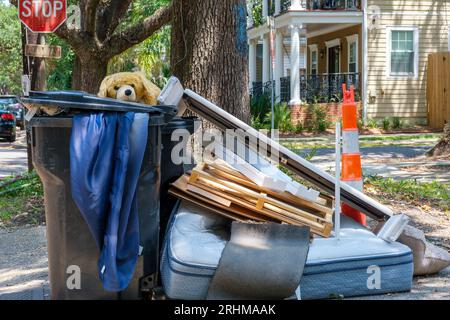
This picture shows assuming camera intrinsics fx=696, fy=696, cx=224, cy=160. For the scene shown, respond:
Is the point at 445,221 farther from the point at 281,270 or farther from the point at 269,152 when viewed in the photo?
the point at 281,270

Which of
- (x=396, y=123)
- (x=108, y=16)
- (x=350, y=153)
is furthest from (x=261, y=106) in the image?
(x=350, y=153)

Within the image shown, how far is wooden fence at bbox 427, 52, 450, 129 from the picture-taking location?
25125 mm

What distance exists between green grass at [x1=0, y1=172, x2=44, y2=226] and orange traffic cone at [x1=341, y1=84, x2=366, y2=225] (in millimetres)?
4405

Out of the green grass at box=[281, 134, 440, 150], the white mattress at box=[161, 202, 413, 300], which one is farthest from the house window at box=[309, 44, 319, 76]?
Answer: the white mattress at box=[161, 202, 413, 300]

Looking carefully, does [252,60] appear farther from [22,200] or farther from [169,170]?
[169,170]

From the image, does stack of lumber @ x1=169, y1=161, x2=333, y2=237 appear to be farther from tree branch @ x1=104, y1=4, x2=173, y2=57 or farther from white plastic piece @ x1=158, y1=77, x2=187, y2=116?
tree branch @ x1=104, y1=4, x2=173, y2=57

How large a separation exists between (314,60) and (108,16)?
682 inches

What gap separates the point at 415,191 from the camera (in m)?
9.34

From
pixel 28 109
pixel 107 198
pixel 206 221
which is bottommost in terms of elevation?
pixel 206 221

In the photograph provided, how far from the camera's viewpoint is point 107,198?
13.1ft

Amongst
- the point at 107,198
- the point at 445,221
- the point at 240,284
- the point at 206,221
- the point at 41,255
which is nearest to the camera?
the point at 107,198

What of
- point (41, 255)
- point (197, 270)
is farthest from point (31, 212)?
point (197, 270)

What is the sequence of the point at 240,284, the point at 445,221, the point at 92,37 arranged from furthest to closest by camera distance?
the point at 92,37 → the point at 445,221 → the point at 240,284

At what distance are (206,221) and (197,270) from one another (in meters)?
0.75
